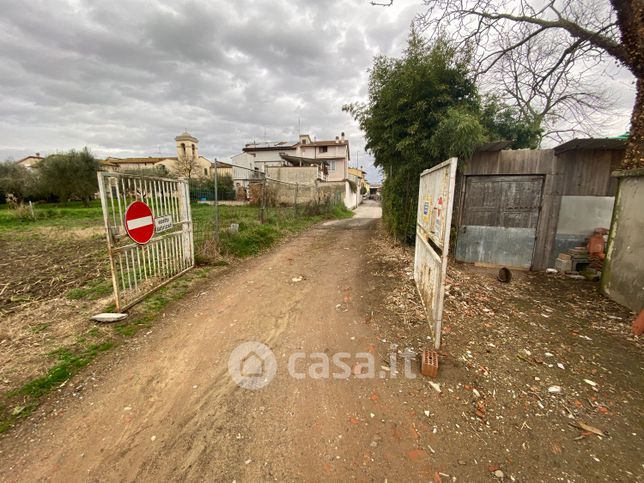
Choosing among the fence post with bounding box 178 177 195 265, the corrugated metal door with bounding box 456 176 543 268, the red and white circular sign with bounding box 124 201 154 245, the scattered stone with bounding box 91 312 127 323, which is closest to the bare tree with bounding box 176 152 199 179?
the fence post with bounding box 178 177 195 265

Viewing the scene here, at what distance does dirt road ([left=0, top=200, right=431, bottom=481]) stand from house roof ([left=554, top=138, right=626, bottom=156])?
568 cm

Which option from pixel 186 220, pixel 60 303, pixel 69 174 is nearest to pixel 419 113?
pixel 186 220

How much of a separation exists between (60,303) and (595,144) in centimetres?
983

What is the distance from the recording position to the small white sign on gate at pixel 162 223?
162 inches

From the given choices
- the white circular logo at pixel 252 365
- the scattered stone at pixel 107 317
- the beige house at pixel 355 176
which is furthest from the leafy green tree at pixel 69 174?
the white circular logo at pixel 252 365

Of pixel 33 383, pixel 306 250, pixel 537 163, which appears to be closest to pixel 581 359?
pixel 537 163

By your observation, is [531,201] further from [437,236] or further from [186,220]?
[186,220]

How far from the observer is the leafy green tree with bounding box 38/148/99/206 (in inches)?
908

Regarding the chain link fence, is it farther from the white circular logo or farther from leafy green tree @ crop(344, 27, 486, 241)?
leafy green tree @ crop(344, 27, 486, 241)

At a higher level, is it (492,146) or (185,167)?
(185,167)

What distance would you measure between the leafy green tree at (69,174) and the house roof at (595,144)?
3213cm

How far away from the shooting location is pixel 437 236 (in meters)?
2.97

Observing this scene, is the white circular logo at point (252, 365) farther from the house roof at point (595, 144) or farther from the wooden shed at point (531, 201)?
the house roof at point (595, 144)

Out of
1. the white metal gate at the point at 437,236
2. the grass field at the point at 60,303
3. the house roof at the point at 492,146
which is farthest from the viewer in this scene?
the house roof at the point at 492,146
